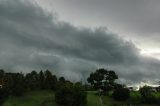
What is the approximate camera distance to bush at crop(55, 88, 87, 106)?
17750 cm

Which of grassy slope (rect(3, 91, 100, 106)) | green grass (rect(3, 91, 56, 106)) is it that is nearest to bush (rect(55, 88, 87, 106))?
grassy slope (rect(3, 91, 100, 106))

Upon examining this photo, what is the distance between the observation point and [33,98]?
196000mm

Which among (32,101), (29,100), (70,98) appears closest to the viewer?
(70,98)

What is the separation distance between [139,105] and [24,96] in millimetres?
59727

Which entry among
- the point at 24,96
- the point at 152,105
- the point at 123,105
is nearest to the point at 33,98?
the point at 24,96

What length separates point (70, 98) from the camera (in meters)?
179

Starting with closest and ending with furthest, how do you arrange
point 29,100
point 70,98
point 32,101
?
1. point 70,98
2. point 32,101
3. point 29,100

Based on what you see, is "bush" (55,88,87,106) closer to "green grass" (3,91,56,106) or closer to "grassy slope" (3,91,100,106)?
"grassy slope" (3,91,100,106)

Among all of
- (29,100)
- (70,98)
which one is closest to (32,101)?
(29,100)

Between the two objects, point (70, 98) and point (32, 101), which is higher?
point (70, 98)

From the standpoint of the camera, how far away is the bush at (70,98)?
17750 cm

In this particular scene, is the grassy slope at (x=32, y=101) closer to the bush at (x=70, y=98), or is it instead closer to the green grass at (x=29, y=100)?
the green grass at (x=29, y=100)

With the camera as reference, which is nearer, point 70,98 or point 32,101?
point 70,98

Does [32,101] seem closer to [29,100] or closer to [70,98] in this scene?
[29,100]
